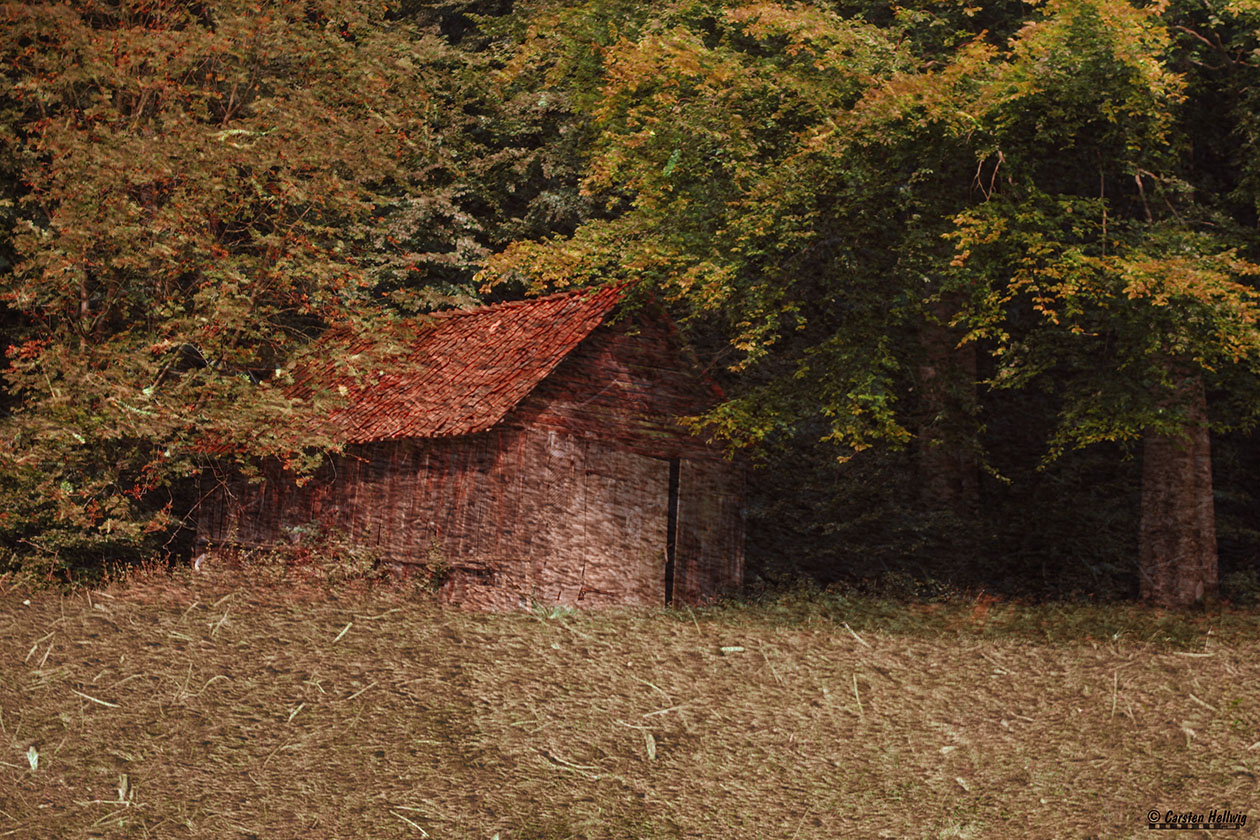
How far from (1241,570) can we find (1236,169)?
5857mm

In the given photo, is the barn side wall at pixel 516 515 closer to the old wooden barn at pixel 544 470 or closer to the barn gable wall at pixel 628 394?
the old wooden barn at pixel 544 470

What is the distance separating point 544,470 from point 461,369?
2.32 m

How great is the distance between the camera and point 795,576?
19703mm

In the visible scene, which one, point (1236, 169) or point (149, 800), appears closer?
point (149, 800)

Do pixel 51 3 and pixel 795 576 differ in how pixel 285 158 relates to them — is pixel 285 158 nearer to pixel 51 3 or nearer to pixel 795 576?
pixel 51 3

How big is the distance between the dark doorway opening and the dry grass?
7.96ft

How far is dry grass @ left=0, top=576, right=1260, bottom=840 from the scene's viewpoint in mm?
9602

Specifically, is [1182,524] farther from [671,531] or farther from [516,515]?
[516,515]

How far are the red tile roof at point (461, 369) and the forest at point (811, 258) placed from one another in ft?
2.03

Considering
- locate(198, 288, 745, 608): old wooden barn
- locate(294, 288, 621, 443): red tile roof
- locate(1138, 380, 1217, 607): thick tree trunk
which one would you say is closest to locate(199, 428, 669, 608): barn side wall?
locate(198, 288, 745, 608): old wooden barn

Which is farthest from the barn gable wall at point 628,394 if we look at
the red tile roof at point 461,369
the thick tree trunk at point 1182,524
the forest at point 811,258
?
the thick tree trunk at point 1182,524

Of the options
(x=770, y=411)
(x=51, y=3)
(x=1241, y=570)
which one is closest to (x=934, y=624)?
(x=770, y=411)

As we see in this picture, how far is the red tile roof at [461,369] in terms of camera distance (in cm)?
1634

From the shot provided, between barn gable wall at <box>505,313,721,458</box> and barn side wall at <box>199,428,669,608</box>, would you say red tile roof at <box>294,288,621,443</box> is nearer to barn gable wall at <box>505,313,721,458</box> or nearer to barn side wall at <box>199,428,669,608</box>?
barn gable wall at <box>505,313,721,458</box>
